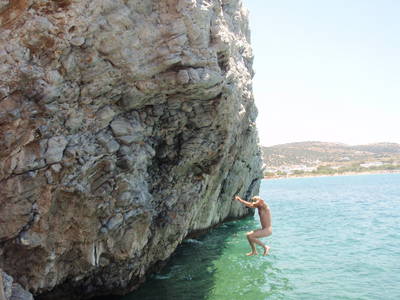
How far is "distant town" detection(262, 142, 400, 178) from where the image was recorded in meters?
140

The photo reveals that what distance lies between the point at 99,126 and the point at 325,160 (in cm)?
16784

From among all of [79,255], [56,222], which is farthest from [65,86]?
[79,255]

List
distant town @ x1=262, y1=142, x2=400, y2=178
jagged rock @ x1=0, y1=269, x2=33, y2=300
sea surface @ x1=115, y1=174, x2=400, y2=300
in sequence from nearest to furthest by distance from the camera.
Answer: jagged rock @ x1=0, y1=269, x2=33, y2=300, sea surface @ x1=115, y1=174, x2=400, y2=300, distant town @ x1=262, y1=142, x2=400, y2=178

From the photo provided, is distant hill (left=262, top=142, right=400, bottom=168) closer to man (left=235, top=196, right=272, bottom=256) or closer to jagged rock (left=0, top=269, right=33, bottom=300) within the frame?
man (left=235, top=196, right=272, bottom=256)

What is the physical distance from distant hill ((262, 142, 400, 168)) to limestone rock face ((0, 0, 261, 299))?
426 ft

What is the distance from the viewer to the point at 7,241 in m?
8.23

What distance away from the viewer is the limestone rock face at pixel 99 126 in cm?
786

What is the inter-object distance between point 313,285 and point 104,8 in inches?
437

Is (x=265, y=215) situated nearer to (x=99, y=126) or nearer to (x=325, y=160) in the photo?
(x=99, y=126)

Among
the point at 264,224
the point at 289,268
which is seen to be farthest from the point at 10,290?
the point at 289,268

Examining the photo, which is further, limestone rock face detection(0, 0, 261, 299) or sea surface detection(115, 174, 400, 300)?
sea surface detection(115, 174, 400, 300)

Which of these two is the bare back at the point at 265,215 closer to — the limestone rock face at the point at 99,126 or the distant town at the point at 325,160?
the limestone rock face at the point at 99,126

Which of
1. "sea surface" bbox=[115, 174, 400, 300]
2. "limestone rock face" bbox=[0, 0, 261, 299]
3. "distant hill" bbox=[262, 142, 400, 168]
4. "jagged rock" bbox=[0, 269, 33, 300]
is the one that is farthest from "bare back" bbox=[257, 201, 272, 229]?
"distant hill" bbox=[262, 142, 400, 168]

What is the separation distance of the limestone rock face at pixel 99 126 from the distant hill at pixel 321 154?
129946mm
